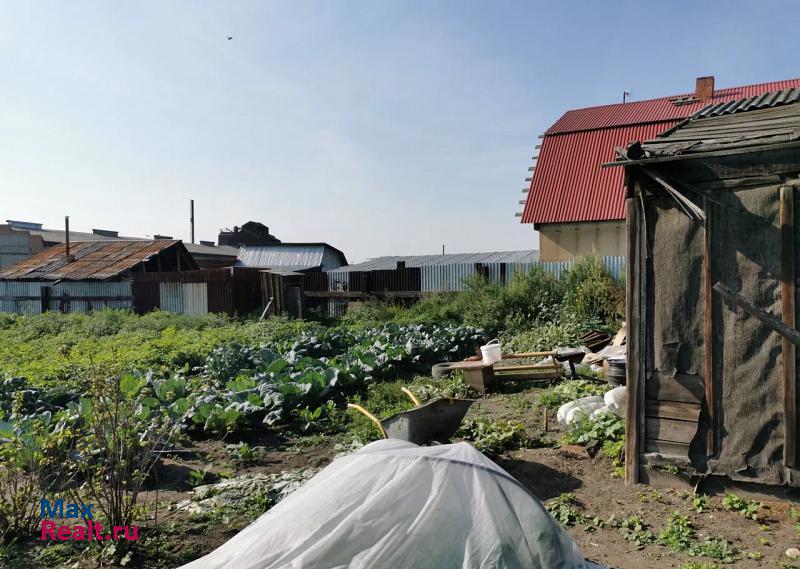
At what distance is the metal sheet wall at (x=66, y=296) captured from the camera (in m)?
24.2

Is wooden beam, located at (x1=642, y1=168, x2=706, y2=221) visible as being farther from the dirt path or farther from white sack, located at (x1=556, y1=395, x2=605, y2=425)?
white sack, located at (x1=556, y1=395, x2=605, y2=425)

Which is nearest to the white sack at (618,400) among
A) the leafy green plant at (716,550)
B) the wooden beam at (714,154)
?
the leafy green plant at (716,550)

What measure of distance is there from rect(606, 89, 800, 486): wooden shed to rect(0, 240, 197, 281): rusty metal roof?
23.2 metres

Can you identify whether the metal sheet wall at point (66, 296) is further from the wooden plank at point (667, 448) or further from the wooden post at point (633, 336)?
the wooden plank at point (667, 448)

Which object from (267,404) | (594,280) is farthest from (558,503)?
(594,280)

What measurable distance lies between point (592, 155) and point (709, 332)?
16889 millimetres

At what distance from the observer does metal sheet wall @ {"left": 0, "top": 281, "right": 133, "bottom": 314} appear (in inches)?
954

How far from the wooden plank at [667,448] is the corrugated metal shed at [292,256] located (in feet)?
97.7

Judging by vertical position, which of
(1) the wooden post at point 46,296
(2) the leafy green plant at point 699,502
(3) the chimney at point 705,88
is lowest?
(2) the leafy green plant at point 699,502

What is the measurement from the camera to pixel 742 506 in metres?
5.00

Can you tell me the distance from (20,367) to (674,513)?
11559 mm

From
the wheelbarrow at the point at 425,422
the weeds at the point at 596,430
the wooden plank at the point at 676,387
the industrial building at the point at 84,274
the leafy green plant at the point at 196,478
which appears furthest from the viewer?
the industrial building at the point at 84,274

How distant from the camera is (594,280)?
46.4ft

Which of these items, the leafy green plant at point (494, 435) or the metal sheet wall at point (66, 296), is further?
the metal sheet wall at point (66, 296)
